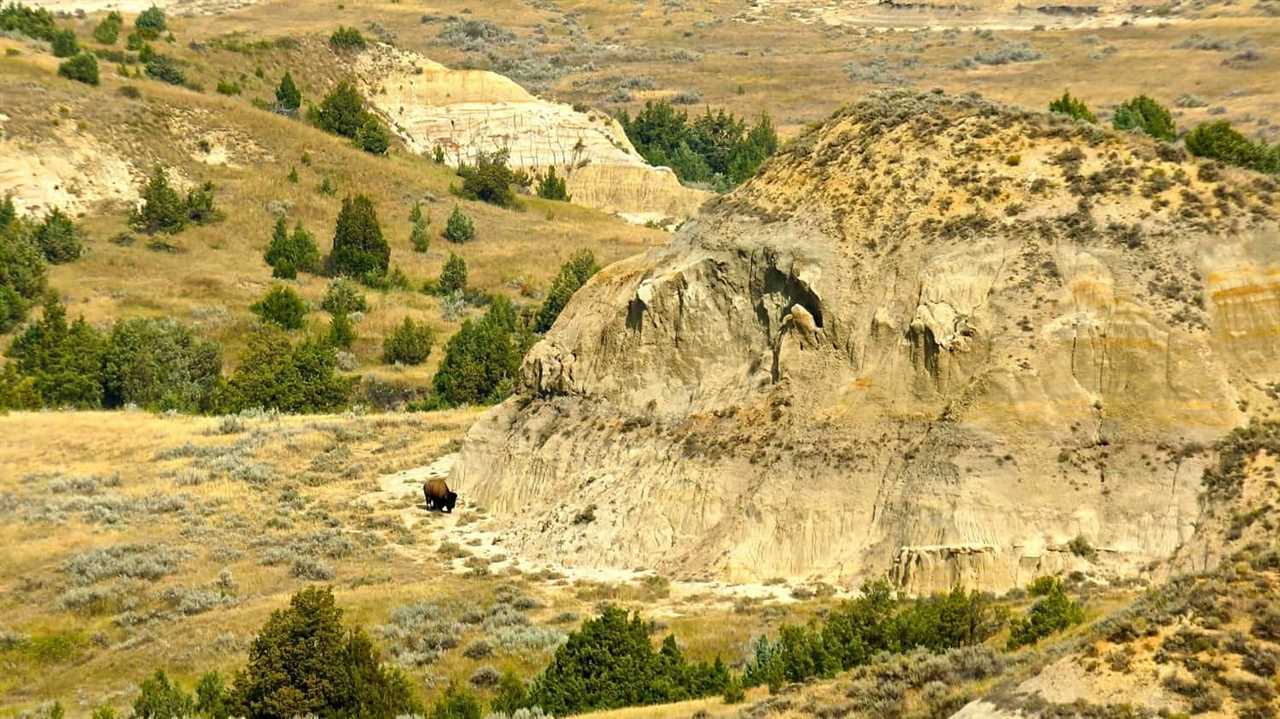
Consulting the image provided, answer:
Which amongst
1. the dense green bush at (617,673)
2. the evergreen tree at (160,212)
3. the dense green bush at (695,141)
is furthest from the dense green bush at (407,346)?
the dense green bush at (695,141)

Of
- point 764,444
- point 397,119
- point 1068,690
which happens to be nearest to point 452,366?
point 764,444

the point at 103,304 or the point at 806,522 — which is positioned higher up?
the point at 103,304

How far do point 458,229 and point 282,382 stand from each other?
3862 cm

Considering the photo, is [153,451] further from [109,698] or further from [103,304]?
[103,304]

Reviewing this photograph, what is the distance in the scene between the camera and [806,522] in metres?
33.6

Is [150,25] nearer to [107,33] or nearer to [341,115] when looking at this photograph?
[107,33]

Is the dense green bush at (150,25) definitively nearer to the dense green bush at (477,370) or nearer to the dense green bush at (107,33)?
the dense green bush at (107,33)

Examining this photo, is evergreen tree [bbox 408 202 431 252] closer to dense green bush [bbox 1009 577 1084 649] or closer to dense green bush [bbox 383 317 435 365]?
dense green bush [bbox 383 317 435 365]

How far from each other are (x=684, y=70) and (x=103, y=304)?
11881 centimetres

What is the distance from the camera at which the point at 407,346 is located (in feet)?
253

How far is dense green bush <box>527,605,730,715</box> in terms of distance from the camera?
2505 cm

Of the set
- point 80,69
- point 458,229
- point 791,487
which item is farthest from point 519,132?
point 791,487

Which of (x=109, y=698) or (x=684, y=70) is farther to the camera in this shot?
(x=684, y=70)

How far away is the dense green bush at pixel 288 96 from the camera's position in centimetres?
11844
